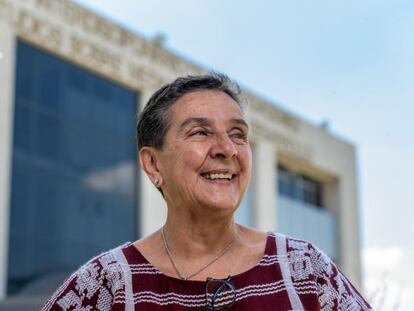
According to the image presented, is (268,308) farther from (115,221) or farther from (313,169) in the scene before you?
(313,169)

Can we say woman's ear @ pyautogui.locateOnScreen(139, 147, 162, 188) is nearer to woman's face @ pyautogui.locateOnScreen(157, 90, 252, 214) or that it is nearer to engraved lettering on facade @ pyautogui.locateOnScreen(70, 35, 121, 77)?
woman's face @ pyautogui.locateOnScreen(157, 90, 252, 214)

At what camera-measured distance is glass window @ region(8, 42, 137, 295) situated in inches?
610

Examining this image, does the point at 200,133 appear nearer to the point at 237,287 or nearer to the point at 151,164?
the point at 151,164

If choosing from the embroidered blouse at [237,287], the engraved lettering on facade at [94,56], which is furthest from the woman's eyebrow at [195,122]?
the engraved lettering on facade at [94,56]

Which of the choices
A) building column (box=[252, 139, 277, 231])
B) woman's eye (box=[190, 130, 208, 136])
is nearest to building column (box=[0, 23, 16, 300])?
building column (box=[252, 139, 277, 231])

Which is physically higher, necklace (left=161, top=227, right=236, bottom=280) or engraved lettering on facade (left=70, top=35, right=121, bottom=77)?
engraved lettering on facade (left=70, top=35, right=121, bottom=77)

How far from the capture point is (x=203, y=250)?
2447mm

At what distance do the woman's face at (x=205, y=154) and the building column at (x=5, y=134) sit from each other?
1271cm

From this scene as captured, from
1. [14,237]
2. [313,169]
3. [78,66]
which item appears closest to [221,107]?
[14,237]

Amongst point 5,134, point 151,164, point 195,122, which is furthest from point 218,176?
point 5,134

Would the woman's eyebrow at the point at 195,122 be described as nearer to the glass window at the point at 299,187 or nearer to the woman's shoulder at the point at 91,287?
the woman's shoulder at the point at 91,287

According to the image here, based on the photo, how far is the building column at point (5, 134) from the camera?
14.8 meters

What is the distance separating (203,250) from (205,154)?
0.97 ft

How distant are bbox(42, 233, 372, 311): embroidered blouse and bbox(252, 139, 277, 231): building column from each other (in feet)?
66.9
